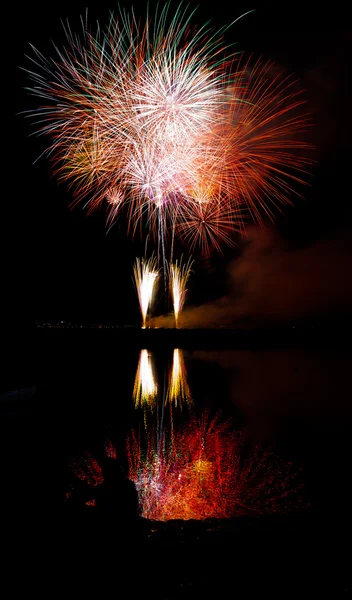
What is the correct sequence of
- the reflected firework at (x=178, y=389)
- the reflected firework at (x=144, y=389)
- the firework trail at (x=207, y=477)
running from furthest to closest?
the reflected firework at (x=178, y=389), the reflected firework at (x=144, y=389), the firework trail at (x=207, y=477)

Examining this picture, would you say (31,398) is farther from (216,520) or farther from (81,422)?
(216,520)

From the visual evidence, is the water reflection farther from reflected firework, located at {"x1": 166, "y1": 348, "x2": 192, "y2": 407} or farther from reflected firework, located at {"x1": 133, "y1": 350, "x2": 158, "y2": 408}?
reflected firework, located at {"x1": 166, "y1": 348, "x2": 192, "y2": 407}

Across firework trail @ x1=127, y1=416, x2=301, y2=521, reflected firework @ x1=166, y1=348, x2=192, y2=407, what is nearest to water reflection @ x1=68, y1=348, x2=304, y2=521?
firework trail @ x1=127, y1=416, x2=301, y2=521

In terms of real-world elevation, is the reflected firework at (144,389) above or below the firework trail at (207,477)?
above

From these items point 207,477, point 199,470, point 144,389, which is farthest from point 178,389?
point 207,477

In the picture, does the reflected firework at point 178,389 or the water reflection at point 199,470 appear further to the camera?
the reflected firework at point 178,389

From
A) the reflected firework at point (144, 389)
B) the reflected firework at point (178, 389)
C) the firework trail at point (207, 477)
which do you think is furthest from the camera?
the reflected firework at point (178, 389)

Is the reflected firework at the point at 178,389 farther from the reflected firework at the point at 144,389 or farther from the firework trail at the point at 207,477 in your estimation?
the firework trail at the point at 207,477

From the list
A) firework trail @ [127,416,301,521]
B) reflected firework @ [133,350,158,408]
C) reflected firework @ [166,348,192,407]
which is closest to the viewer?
firework trail @ [127,416,301,521]

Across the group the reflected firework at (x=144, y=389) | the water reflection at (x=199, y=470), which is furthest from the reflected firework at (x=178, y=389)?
the water reflection at (x=199, y=470)
